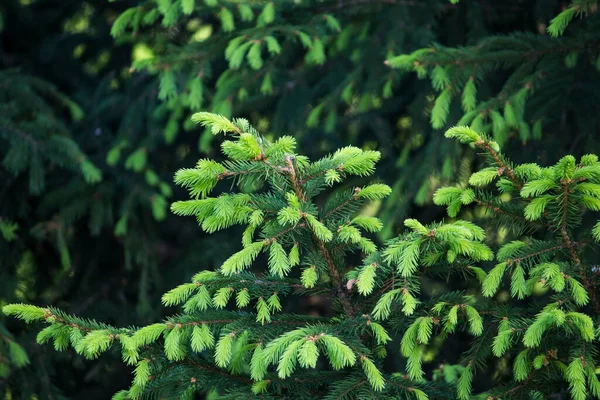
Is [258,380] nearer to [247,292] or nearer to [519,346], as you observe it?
[247,292]

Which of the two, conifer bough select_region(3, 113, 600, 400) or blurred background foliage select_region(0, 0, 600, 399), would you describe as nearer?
conifer bough select_region(3, 113, 600, 400)

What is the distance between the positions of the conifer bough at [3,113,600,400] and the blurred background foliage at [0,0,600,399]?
39.0 inches

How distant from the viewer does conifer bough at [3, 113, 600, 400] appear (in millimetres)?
1819

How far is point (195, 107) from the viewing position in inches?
134

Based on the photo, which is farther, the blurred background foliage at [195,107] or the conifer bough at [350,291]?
the blurred background foliage at [195,107]

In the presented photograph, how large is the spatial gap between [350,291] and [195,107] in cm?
170

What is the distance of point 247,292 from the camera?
198 cm

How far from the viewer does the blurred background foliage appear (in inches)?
118

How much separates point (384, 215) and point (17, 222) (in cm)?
239

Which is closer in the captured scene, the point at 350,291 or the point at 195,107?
the point at 350,291

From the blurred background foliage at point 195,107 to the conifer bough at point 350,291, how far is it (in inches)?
39.0

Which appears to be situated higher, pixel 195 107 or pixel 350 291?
pixel 350 291

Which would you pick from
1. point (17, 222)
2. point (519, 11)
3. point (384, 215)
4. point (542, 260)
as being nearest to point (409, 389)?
point (542, 260)

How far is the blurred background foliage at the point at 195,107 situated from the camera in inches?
118
